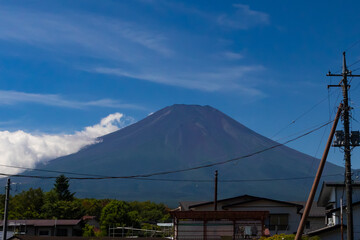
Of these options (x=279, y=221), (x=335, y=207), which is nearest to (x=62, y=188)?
(x=279, y=221)

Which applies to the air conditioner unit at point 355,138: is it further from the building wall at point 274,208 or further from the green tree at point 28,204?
the green tree at point 28,204

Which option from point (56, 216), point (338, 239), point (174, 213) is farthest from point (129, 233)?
point (338, 239)

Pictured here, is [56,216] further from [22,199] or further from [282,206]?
[282,206]

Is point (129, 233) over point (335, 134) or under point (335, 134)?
under

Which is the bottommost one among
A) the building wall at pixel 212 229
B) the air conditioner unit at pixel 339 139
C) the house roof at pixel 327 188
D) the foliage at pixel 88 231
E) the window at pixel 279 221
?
the foliage at pixel 88 231

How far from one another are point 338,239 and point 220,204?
17.7 m

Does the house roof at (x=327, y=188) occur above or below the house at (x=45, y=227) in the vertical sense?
above

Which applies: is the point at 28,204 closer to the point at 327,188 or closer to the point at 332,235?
the point at 327,188

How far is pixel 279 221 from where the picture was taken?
2023 inches

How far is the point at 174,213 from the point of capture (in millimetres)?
41219

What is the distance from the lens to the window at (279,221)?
5094 centimetres

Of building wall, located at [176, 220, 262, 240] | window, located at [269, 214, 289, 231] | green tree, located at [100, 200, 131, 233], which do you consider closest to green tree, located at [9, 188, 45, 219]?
green tree, located at [100, 200, 131, 233]

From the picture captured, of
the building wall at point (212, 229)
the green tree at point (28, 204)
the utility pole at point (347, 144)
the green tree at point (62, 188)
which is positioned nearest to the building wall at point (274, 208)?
the building wall at point (212, 229)

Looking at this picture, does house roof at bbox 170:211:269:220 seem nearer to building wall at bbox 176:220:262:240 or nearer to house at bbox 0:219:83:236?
building wall at bbox 176:220:262:240
